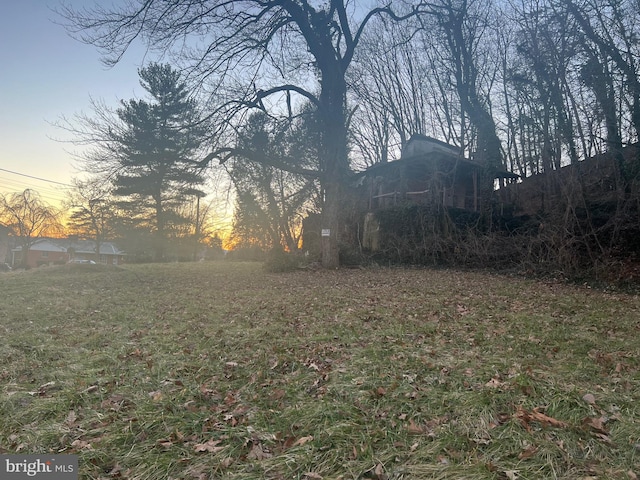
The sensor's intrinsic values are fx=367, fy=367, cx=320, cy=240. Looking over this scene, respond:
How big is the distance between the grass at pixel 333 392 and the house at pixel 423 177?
11.4 m

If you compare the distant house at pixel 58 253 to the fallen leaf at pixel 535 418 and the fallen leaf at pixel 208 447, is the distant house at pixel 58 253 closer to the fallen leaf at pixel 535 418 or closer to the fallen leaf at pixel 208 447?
the fallen leaf at pixel 208 447

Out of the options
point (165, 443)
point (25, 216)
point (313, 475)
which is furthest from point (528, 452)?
point (25, 216)

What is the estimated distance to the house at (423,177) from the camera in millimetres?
17219

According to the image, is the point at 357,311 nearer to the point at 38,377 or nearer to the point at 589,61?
the point at 38,377

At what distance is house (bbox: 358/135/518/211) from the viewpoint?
17.2m

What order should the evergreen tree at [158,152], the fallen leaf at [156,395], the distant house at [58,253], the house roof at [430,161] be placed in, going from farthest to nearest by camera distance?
1. the distant house at [58,253]
2. the house roof at [430,161]
3. the evergreen tree at [158,152]
4. the fallen leaf at [156,395]

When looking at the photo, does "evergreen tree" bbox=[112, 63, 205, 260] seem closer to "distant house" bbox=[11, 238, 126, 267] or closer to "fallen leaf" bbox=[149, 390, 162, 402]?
"fallen leaf" bbox=[149, 390, 162, 402]

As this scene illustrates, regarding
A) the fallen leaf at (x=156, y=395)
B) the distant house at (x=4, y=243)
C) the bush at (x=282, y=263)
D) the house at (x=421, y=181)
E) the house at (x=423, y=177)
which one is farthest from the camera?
the distant house at (x=4, y=243)

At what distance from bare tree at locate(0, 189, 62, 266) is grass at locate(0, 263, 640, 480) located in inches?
1445

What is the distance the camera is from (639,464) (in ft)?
6.62

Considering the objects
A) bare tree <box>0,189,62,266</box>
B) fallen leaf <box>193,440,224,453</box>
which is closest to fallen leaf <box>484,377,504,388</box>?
fallen leaf <box>193,440,224,453</box>

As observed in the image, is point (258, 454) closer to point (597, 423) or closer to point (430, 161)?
point (597, 423)

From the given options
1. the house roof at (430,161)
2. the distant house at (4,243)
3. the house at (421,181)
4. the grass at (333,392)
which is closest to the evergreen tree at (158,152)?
the grass at (333,392)

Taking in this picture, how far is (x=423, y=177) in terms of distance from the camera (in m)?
19.4
